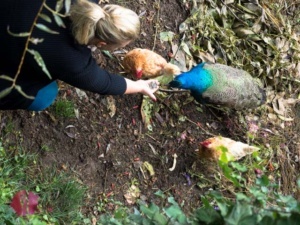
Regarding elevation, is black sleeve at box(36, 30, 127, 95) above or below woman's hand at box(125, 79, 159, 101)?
above

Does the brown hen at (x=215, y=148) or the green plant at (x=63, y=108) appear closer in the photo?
the green plant at (x=63, y=108)

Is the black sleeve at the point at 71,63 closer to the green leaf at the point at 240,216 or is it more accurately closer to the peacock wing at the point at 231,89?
the peacock wing at the point at 231,89

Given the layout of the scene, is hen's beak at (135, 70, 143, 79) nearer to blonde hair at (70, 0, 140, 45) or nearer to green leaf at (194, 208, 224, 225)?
blonde hair at (70, 0, 140, 45)

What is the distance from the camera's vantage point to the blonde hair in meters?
2.05

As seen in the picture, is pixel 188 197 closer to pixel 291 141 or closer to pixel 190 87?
pixel 190 87

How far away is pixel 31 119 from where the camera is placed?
292cm

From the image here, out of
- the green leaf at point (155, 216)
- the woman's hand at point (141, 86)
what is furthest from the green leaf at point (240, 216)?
the woman's hand at point (141, 86)

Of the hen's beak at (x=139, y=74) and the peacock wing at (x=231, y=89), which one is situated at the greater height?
the hen's beak at (x=139, y=74)

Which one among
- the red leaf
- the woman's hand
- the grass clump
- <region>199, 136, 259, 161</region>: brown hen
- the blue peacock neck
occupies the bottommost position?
<region>199, 136, 259, 161</region>: brown hen

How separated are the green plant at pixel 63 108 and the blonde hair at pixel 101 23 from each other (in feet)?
3.09

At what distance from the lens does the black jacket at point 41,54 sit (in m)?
2.07

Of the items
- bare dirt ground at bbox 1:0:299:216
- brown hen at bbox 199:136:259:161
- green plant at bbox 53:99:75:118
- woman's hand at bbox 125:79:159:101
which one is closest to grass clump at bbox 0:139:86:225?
bare dirt ground at bbox 1:0:299:216

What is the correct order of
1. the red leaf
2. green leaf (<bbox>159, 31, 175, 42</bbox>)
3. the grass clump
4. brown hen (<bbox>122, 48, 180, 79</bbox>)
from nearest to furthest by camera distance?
the red leaf < the grass clump < brown hen (<bbox>122, 48, 180, 79</bbox>) < green leaf (<bbox>159, 31, 175, 42</bbox>)

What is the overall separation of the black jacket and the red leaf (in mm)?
720
